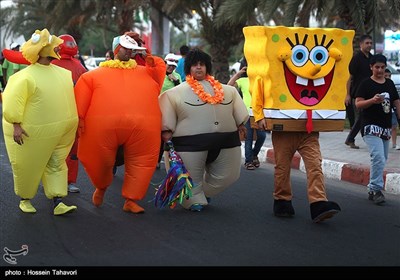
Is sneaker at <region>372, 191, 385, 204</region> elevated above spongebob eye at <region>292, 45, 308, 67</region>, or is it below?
below

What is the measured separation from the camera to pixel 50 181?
712 cm

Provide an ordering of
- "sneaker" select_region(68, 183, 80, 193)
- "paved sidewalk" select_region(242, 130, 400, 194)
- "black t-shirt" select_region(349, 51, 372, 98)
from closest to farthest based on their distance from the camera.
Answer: "sneaker" select_region(68, 183, 80, 193)
"paved sidewalk" select_region(242, 130, 400, 194)
"black t-shirt" select_region(349, 51, 372, 98)

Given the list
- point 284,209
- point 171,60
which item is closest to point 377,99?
point 284,209

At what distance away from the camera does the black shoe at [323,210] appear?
6.70 metres

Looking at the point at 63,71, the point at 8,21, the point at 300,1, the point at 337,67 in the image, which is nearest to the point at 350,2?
the point at 300,1

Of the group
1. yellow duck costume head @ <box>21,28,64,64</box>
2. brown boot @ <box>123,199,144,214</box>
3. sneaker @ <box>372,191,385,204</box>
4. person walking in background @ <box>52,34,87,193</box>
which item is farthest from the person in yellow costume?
sneaker @ <box>372,191,385,204</box>

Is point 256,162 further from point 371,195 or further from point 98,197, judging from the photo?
point 98,197

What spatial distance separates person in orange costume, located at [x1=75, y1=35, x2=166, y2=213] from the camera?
22.5ft

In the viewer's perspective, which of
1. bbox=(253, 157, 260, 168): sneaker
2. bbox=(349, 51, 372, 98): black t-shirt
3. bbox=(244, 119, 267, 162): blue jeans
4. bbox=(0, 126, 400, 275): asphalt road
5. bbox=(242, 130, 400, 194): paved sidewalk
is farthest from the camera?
bbox=(349, 51, 372, 98): black t-shirt

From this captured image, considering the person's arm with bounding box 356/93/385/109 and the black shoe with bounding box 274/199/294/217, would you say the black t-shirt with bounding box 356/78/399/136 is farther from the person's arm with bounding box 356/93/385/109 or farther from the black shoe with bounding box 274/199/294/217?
the black shoe with bounding box 274/199/294/217

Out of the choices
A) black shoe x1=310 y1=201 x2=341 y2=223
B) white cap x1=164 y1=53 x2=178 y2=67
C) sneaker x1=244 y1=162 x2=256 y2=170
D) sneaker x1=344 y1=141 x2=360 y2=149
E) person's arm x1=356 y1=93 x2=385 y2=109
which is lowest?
sneaker x1=244 y1=162 x2=256 y2=170

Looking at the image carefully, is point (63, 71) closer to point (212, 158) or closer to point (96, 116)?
point (96, 116)

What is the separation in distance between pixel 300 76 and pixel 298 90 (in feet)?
0.45

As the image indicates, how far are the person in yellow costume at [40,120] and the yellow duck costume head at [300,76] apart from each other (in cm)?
178
